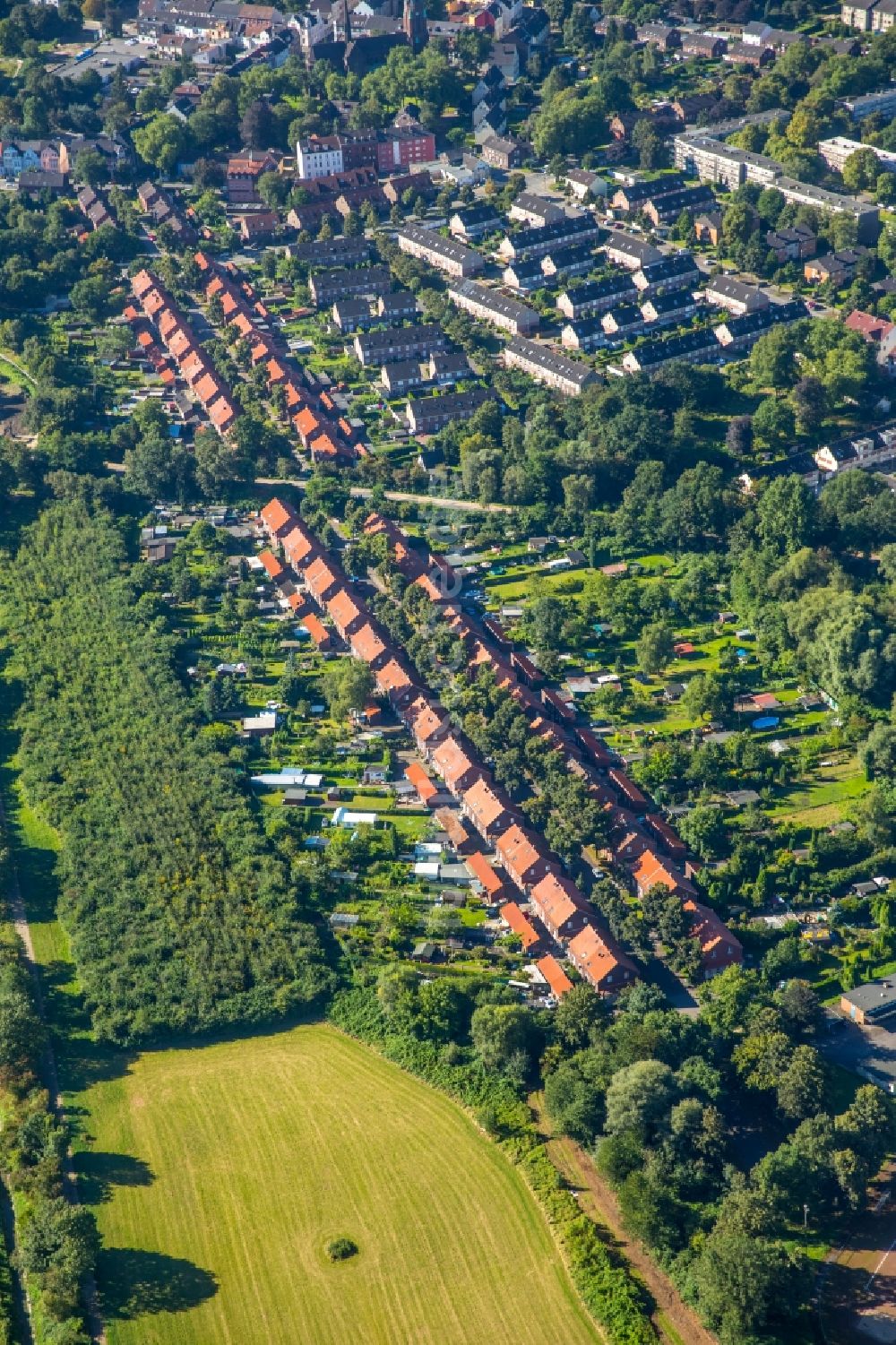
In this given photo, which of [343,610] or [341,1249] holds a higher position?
[343,610]

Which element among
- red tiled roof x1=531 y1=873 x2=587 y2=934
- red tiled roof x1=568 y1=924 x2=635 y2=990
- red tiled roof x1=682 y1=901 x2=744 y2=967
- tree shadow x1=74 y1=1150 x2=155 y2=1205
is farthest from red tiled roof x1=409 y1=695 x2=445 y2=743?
tree shadow x1=74 y1=1150 x2=155 y2=1205

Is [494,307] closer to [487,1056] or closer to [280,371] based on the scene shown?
[280,371]

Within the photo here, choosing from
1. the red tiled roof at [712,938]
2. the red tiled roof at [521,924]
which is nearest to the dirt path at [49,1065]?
the red tiled roof at [521,924]

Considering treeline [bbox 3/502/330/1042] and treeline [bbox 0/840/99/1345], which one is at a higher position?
treeline [bbox 3/502/330/1042]

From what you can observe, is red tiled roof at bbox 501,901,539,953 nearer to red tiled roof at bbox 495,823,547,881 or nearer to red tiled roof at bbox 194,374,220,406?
red tiled roof at bbox 495,823,547,881

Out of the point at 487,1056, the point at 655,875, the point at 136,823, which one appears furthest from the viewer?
the point at 136,823

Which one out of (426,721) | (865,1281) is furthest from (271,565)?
(865,1281)

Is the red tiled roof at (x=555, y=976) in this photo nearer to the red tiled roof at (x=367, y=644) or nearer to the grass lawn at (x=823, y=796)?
the grass lawn at (x=823, y=796)
